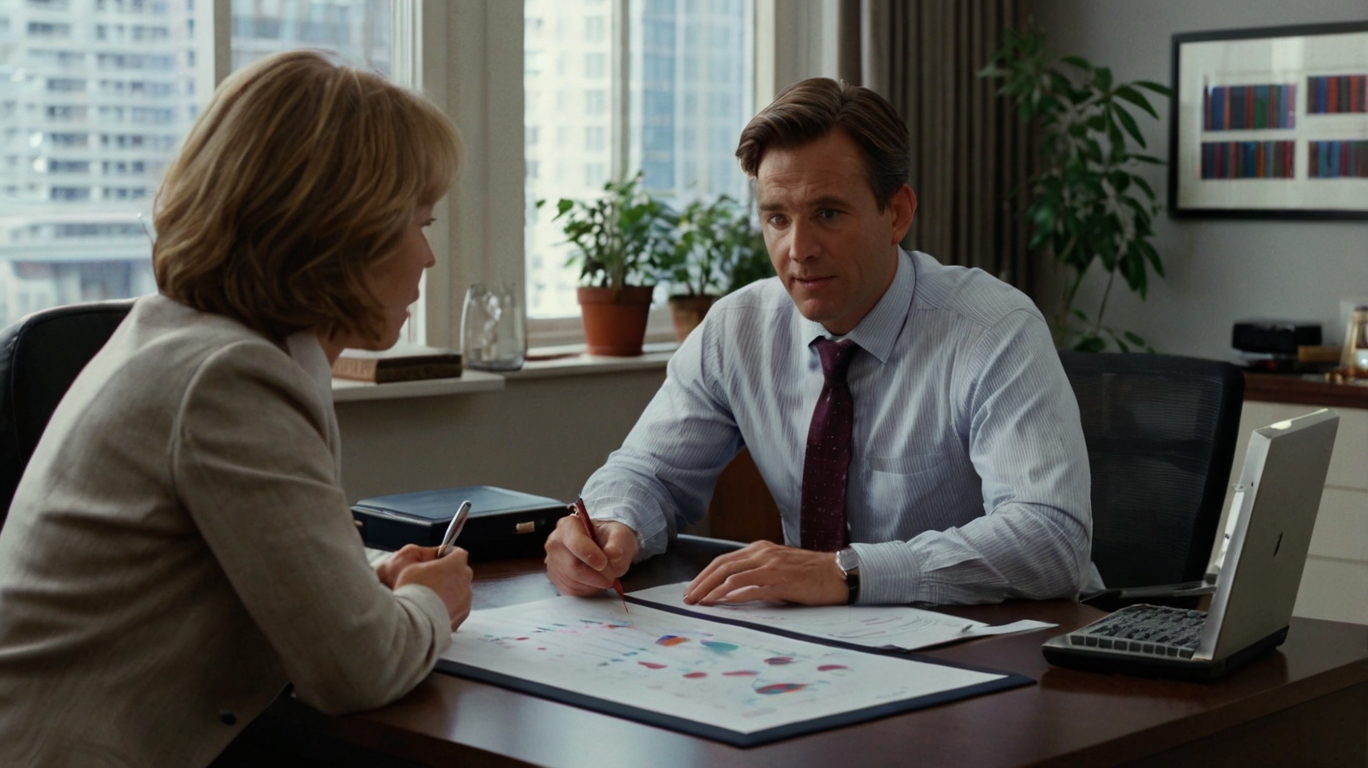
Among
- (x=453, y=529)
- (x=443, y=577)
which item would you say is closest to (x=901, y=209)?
(x=453, y=529)

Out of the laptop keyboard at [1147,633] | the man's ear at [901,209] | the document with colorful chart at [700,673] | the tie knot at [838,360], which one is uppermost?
the man's ear at [901,209]

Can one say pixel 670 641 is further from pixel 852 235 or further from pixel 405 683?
pixel 852 235

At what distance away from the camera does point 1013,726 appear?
119 cm

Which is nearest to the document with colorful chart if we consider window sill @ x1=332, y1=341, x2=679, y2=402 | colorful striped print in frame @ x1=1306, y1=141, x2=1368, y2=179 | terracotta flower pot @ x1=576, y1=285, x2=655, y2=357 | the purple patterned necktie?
the purple patterned necktie

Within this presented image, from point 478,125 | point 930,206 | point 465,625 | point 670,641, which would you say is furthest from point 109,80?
point 930,206

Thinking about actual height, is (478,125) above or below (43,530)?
above

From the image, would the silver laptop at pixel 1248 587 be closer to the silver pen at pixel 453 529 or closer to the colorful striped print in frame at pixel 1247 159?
the silver pen at pixel 453 529

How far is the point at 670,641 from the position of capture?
1.43 metres

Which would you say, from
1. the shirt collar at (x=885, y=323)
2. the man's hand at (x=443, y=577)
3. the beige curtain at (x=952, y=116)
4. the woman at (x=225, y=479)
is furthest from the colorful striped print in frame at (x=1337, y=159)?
the woman at (x=225, y=479)

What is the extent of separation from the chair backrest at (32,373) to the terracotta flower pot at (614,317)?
189cm

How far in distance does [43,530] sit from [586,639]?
0.51 metres

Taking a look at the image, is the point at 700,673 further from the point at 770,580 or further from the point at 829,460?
the point at 829,460

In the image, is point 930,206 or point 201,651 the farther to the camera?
point 930,206

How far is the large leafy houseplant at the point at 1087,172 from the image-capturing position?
407 centimetres
